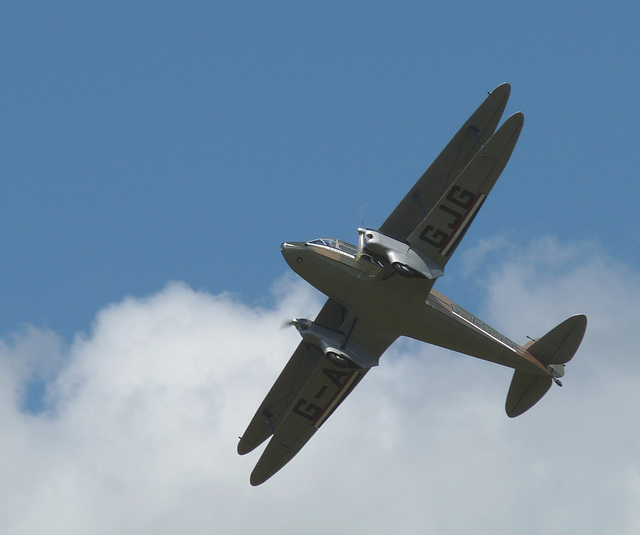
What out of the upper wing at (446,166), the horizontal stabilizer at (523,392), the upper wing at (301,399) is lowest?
the horizontal stabilizer at (523,392)

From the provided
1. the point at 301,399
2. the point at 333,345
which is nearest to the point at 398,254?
the point at 333,345

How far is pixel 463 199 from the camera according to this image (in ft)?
146

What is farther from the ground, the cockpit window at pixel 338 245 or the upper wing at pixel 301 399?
the cockpit window at pixel 338 245

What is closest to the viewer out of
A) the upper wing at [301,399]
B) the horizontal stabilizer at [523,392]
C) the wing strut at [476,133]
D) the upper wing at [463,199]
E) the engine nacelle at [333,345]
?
the upper wing at [463,199]

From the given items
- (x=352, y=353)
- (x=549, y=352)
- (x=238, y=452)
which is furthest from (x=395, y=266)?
(x=238, y=452)

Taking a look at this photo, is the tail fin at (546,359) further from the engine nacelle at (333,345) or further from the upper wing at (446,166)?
the upper wing at (446,166)

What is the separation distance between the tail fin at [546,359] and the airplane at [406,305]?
44mm

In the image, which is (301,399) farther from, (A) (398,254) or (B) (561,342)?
(B) (561,342)

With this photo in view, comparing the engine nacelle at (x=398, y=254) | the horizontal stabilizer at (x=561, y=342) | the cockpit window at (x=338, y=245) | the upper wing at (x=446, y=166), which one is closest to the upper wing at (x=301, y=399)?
the cockpit window at (x=338, y=245)

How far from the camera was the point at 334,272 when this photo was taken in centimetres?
4616

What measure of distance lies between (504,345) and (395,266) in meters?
7.20

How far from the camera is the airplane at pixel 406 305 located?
4478 cm

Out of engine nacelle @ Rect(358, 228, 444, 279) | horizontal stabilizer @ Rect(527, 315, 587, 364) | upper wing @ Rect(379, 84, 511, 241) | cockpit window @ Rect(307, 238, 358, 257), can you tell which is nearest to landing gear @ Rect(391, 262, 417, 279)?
engine nacelle @ Rect(358, 228, 444, 279)

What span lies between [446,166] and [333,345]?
9.00 meters
